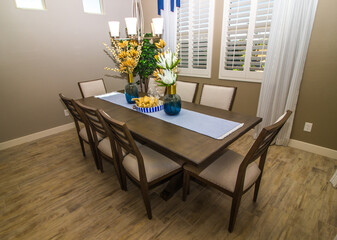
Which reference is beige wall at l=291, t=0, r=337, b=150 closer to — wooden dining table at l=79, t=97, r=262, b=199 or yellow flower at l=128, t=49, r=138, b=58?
wooden dining table at l=79, t=97, r=262, b=199

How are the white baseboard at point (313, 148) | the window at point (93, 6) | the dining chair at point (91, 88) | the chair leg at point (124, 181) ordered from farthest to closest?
the window at point (93, 6) < the dining chair at point (91, 88) < the white baseboard at point (313, 148) < the chair leg at point (124, 181)

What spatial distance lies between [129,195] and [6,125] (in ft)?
7.73

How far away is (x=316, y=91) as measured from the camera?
235cm

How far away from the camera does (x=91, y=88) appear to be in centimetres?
294

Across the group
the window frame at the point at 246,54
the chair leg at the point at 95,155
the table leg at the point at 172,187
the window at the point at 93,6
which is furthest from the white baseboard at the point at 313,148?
the window at the point at 93,6

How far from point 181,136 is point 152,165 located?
37 cm

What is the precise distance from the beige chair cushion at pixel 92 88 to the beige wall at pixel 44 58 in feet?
2.02

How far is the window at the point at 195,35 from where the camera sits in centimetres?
303

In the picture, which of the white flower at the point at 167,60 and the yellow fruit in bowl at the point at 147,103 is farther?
the yellow fruit in bowl at the point at 147,103

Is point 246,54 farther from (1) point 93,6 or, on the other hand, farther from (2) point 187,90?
(1) point 93,6

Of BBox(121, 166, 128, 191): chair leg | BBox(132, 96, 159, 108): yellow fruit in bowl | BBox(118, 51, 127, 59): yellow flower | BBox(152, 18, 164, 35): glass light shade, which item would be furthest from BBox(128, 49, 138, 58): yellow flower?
BBox(121, 166, 128, 191): chair leg

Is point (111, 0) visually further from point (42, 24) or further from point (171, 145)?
point (171, 145)

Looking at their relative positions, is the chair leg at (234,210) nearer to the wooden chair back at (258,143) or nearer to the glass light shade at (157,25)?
the wooden chair back at (258,143)

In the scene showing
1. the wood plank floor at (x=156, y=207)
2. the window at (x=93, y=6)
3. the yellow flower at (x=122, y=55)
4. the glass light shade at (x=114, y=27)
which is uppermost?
the window at (x=93, y=6)
